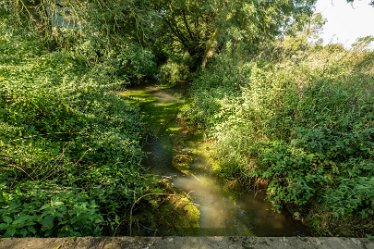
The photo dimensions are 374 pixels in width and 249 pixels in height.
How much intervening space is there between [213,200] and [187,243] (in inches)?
122

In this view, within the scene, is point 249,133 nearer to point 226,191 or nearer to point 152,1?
point 226,191

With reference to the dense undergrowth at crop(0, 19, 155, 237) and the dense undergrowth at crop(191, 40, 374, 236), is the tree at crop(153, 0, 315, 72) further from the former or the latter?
the dense undergrowth at crop(0, 19, 155, 237)

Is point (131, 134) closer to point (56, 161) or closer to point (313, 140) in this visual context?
point (56, 161)

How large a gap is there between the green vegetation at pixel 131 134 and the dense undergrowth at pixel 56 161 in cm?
2

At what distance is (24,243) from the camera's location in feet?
5.48

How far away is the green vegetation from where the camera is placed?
9.41ft

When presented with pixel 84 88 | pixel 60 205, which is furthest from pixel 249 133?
pixel 60 205

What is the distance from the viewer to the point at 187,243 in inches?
68.2

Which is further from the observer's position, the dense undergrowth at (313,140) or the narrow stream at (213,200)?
the narrow stream at (213,200)

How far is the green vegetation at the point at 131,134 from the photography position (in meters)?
2.87

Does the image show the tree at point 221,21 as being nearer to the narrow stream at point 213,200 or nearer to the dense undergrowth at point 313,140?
the dense undergrowth at point 313,140

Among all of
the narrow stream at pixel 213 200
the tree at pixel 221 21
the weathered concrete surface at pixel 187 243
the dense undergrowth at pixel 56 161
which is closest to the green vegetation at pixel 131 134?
the dense undergrowth at pixel 56 161

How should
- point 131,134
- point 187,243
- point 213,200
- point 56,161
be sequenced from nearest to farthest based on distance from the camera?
point 187,243, point 56,161, point 213,200, point 131,134

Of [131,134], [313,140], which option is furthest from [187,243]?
[131,134]
